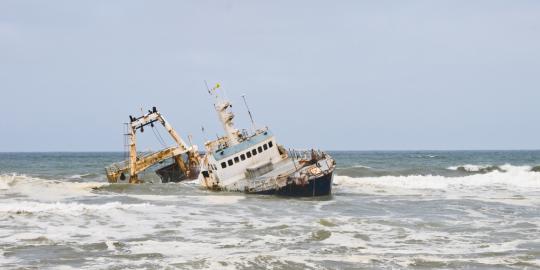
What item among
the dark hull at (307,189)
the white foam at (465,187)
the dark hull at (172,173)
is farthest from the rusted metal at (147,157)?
the dark hull at (307,189)

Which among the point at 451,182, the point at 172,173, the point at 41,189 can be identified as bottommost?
Result: the point at 451,182

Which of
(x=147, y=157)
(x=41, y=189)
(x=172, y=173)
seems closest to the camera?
(x=41, y=189)

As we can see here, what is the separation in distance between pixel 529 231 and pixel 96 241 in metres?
12.7

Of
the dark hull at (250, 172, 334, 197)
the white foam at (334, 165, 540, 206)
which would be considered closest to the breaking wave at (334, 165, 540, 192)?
the white foam at (334, 165, 540, 206)

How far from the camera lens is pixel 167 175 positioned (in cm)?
4181

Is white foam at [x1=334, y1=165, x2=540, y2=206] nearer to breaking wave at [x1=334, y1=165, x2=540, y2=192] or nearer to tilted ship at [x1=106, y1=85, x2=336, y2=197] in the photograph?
breaking wave at [x1=334, y1=165, x2=540, y2=192]

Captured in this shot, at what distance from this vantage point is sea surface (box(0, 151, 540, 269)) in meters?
14.6

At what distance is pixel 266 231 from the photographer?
19.1m

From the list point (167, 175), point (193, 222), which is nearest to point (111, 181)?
point (167, 175)

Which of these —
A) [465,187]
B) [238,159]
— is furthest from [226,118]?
[465,187]

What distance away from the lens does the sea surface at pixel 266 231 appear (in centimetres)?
1461

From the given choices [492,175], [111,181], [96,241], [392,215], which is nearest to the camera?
[96,241]

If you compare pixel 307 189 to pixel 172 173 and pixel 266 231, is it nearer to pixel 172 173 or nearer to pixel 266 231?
pixel 266 231

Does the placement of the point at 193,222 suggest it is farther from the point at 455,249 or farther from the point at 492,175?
the point at 492,175
